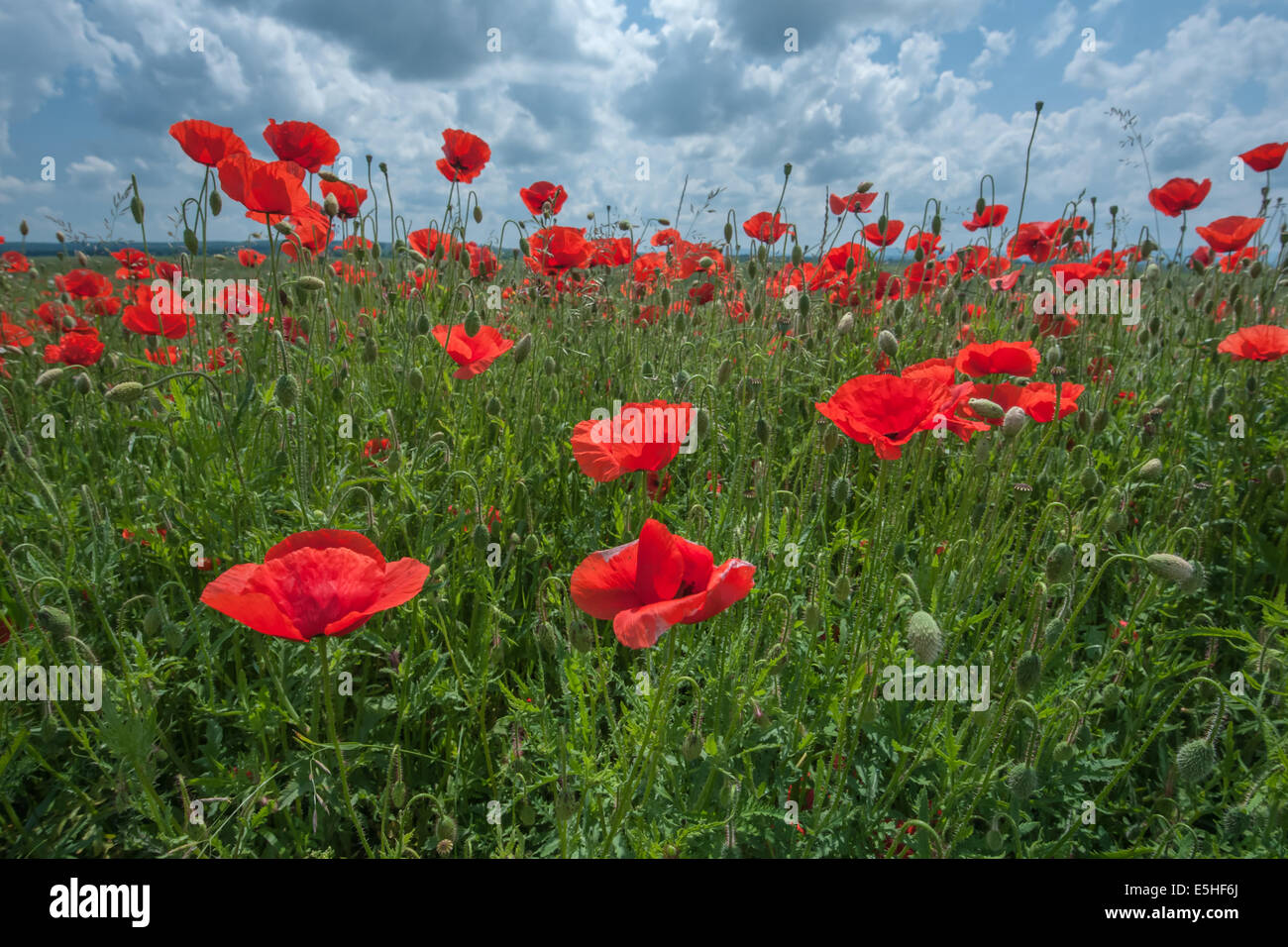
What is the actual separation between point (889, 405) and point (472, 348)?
5.27 ft

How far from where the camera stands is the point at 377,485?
8.82 ft

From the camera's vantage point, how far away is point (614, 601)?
3.74 feet

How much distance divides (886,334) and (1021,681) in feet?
4.69

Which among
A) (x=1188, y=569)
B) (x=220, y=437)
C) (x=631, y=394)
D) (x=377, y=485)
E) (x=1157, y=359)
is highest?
(x=1157, y=359)

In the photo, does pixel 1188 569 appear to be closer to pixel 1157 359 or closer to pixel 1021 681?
pixel 1021 681

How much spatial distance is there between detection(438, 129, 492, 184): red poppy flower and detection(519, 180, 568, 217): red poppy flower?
53cm

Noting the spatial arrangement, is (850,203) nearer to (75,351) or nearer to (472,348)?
(472,348)

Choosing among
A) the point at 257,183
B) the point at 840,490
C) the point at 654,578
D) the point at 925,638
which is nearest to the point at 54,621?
the point at 257,183

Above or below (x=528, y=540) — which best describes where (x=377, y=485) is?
above

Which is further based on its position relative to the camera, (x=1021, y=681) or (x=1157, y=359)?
(x=1157, y=359)

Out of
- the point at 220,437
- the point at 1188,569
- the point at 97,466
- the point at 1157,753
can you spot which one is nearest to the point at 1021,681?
the point at 1188,569

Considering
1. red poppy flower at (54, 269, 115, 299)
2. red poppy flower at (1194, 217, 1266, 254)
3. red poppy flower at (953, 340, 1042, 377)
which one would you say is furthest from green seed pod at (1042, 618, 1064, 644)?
red poppy flower at (54, 269, 115, 299)

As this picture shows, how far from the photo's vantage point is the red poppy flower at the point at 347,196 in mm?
3594
